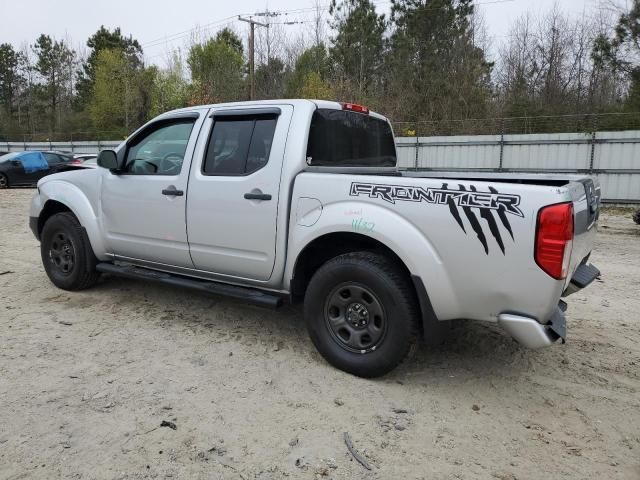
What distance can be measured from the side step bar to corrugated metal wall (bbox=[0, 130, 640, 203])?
445 inches

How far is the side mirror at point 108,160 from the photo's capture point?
487 cm

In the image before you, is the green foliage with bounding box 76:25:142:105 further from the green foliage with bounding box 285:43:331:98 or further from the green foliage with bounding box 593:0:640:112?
the green foliage with bounding box 593:0:640:112

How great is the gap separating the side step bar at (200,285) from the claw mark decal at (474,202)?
1.35 metres

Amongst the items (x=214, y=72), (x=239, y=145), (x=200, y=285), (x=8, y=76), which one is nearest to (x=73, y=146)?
(x=214, y=72)

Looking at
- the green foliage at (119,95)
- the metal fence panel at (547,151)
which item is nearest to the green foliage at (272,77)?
the green foliage at (119,95)

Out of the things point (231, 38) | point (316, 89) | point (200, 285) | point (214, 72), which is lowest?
point (200, 285)

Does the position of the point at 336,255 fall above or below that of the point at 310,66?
below

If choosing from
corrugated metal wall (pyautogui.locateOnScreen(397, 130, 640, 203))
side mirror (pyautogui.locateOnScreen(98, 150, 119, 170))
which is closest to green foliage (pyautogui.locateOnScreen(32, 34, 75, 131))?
corrugated metal wall (pyautogui.locateOnScreen(397, 130, 640, 203))

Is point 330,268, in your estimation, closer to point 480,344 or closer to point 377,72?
point 480,344

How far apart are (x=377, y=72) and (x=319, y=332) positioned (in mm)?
33631

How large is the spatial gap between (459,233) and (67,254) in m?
4.32

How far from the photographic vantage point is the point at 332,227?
3.62m

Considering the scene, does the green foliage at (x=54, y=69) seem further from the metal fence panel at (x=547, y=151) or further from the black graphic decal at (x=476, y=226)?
the black graphic decal at (x=476, y=226)

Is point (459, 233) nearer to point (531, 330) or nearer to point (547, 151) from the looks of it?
point (531, 330)
